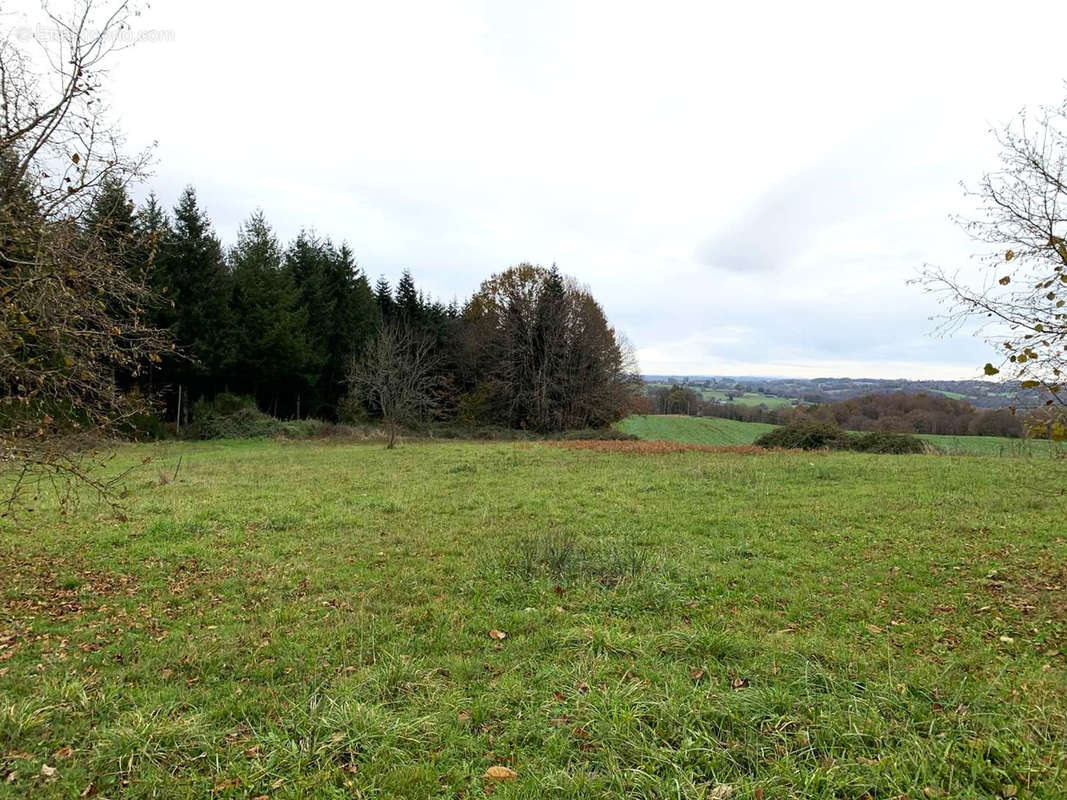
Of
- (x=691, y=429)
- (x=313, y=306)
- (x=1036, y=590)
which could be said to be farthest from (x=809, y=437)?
(x=313, y=306)

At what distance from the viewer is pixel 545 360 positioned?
32.1 metres

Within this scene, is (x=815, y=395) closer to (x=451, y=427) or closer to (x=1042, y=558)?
(x=451, y=427)

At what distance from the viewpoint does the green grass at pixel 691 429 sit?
3684 centimetres

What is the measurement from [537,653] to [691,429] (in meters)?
38.6

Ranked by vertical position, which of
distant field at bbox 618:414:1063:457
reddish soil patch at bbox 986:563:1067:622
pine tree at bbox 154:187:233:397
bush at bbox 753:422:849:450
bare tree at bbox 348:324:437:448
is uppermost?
pine tree at bbox 154:187:233:397

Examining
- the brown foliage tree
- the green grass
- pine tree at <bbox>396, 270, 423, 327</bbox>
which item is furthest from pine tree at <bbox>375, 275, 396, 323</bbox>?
the green grass

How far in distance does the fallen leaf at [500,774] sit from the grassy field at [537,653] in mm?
43

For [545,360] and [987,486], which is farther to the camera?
[545,360]

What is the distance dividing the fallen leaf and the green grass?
33.2 meters

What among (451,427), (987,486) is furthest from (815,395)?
(987,486)

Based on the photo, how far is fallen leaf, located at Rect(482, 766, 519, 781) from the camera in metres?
2.73

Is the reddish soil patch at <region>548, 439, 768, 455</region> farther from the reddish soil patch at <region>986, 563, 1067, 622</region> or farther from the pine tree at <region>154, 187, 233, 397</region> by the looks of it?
the pine tree at <region>154, 187, 233, 397</region>

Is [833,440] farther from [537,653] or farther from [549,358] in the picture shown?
[537,653]

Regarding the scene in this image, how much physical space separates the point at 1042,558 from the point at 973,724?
4.76 m
